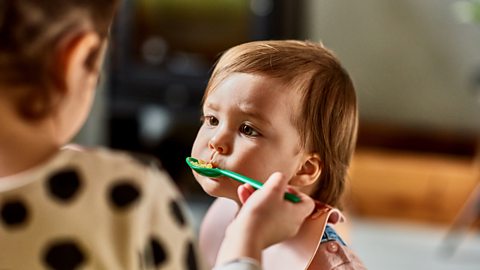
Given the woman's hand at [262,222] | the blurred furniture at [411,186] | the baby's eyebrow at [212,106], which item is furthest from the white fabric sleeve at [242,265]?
the blurred furniture at [411,186]

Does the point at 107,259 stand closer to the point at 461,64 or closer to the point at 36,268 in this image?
the point at 36,268

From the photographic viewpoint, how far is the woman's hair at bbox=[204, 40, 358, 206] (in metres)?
0.56

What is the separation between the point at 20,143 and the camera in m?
0.51

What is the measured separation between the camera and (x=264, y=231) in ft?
1.68

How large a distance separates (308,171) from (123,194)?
0.12 meters

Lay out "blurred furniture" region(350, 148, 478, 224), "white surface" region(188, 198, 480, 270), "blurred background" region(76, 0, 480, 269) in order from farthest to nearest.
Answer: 1. "blurred furniture" region(350, 148, 478, 224)
2. "blurred background" region(76, 0, 480, 269)
3. "white surface" region(188, 198, 480, 270)

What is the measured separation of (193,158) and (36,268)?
0.40 ft

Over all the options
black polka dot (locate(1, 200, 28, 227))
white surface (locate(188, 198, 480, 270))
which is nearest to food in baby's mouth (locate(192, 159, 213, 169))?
black polka dot (locate(1, 200, 28, 227))

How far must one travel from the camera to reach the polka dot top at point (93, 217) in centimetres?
51

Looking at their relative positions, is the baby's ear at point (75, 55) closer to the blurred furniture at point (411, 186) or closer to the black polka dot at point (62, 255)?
the black polka dot at point (62, 255)

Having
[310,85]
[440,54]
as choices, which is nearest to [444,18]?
[440,54]

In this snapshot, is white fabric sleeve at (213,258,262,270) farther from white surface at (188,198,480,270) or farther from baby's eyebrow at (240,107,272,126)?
white surface at (188,198,480,270)

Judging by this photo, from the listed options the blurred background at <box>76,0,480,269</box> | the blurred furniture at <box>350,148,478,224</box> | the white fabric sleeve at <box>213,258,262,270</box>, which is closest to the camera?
the white fabric sleeve at <box>213,258,262,270</box>

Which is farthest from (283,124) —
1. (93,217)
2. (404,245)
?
(404,245)
